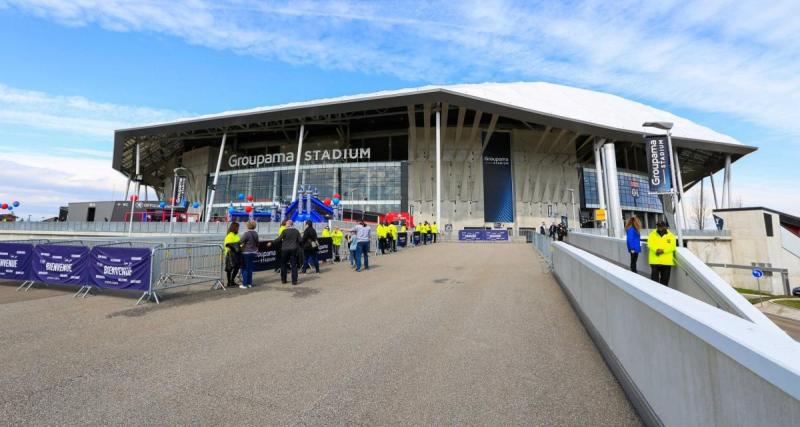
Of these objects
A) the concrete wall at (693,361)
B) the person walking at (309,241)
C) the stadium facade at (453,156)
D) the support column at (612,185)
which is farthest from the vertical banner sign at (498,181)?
the concrete wall at (693,361)

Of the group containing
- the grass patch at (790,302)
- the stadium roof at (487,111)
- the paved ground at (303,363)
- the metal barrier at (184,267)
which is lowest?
the grass patch at (790,302)

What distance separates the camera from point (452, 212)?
53812 mm

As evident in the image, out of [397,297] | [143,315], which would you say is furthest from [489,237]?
[143,315]

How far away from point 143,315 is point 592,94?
247 feet

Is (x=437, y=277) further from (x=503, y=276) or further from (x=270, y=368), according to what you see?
(x=270, y=368)

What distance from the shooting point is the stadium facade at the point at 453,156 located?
5094 cm

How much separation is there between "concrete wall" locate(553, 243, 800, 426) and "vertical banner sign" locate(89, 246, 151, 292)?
851 centimetres

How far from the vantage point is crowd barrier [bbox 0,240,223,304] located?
7.79m

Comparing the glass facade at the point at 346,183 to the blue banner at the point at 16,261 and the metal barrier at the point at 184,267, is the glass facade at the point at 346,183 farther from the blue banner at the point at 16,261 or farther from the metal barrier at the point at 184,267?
the metal barrier at the point at 184,267

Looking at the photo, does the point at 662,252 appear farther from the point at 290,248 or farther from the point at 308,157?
the point at 308,157

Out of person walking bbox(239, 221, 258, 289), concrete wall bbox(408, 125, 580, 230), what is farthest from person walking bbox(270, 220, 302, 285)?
concrete wall bbox(408, 125, 580, 230)

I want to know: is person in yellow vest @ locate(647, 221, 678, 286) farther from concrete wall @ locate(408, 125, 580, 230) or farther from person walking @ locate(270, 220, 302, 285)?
concrete wall @ locate(408, 125, 580, 230)

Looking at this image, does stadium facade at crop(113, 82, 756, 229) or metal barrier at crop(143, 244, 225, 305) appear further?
stadium facade at crop(113, 82, 756, 229)

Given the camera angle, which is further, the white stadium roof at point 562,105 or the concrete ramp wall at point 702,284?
the white stadium roof at point 562,105
